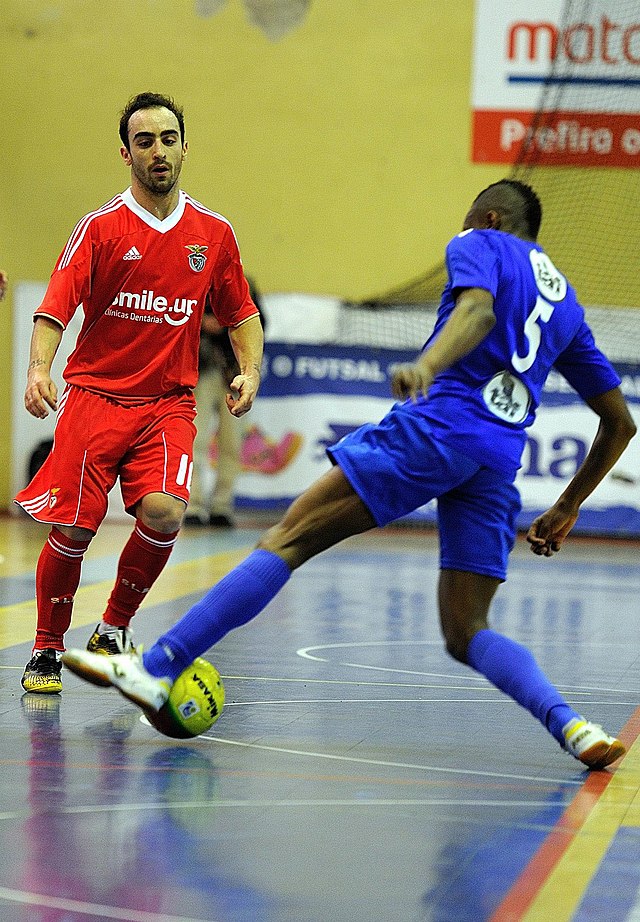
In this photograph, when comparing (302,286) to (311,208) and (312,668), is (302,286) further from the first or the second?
(312,668)

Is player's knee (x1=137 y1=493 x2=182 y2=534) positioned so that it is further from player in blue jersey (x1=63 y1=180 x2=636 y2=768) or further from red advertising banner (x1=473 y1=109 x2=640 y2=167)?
red advertising banner (x1=473 y1=109 x2=640 y2=167)

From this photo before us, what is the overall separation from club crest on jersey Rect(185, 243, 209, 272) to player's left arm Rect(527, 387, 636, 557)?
162 centimetres

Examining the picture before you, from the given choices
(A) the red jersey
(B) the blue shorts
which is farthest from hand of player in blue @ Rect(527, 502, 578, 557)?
(A) the red jersey

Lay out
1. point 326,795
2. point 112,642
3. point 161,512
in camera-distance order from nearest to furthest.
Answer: point 326,795 → point 161,512 → point 112,642

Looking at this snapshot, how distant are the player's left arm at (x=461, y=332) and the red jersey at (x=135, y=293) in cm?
154

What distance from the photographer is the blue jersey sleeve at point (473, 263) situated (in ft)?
13.0

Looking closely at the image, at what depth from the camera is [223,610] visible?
13.5 feet

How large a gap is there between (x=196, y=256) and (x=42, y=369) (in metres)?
0.78

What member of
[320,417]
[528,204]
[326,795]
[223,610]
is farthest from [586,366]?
[320,417]

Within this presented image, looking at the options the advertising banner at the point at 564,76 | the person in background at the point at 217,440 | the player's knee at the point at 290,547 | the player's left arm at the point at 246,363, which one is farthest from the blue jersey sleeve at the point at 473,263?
the advertising banner at the point at 564,76

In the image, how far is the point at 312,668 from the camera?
5.87 meters

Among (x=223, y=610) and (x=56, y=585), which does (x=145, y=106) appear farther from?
(x=223, y=610)

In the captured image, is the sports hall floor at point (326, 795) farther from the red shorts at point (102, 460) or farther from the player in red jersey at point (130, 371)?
the red shorts at point (102, 460)

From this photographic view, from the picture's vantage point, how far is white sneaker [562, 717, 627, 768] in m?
4.04
